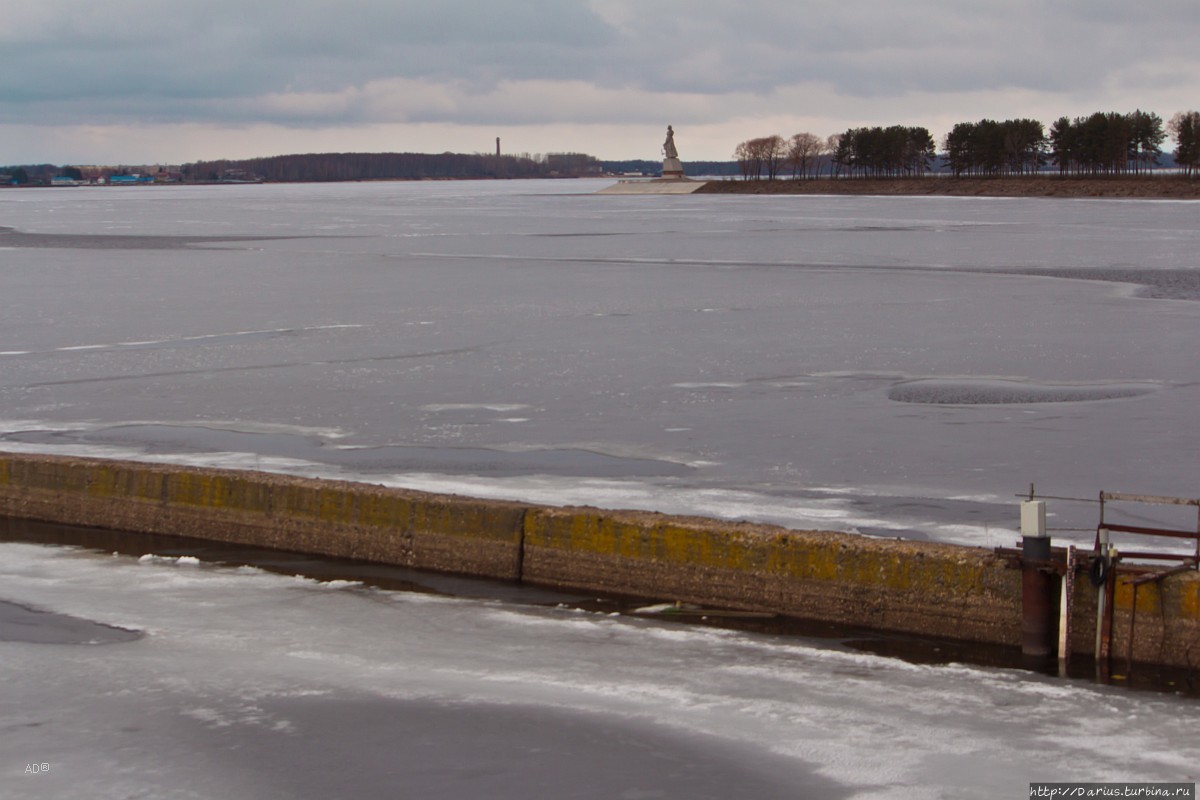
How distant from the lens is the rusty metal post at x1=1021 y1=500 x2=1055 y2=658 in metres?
7.33

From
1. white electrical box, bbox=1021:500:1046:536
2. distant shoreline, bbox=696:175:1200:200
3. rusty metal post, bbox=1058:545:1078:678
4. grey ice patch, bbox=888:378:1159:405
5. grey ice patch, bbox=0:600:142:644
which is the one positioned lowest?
grey ice patch, bbox=0:600:142:644

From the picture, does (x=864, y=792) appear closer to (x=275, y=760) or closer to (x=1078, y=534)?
(x=275, y=760)

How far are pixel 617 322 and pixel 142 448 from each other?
1139 centimetres

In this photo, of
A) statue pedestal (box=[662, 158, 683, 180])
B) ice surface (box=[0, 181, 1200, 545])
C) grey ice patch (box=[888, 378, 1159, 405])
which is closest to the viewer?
ice surface (box=[0, 181, 1200, 545])

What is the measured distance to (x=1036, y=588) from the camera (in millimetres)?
7355

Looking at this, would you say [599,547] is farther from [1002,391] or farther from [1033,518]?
[1002,391]

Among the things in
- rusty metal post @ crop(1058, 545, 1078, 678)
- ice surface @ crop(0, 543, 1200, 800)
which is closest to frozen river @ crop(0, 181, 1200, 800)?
ice surface @ crop(0, 543, 1200, 800)

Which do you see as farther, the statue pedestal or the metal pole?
the statue pedestal

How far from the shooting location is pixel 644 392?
1543 cm

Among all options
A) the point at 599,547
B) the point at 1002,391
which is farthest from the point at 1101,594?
the point at 1002,391

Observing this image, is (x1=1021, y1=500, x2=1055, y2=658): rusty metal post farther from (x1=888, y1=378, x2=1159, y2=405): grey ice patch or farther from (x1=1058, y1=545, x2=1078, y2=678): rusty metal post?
(x1=888, y1=378, x2=1159, y2=405): grey ice patch

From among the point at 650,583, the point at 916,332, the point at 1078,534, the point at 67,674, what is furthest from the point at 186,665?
the point at 916,332

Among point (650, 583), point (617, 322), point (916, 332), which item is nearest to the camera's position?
point (650, 583)

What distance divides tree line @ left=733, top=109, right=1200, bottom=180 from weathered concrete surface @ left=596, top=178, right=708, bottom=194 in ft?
67.1
